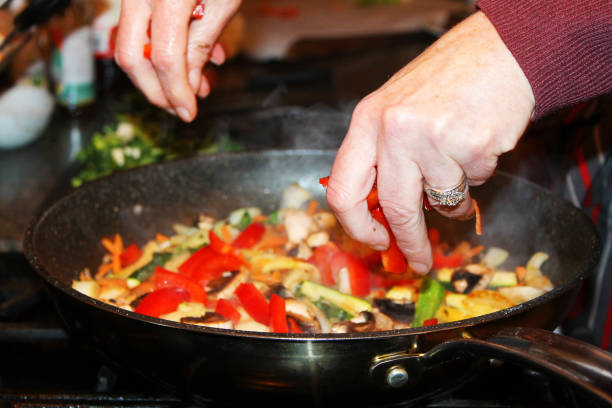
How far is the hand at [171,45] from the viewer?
1242 millimetres

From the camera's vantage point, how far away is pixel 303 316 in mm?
1178

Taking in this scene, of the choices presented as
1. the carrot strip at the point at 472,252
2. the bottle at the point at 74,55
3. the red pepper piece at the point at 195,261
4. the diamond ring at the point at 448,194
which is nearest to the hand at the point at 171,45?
the red pepper piece at the point at 195,261

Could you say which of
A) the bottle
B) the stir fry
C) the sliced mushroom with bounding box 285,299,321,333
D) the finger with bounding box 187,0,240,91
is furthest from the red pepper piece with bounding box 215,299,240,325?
the bottle

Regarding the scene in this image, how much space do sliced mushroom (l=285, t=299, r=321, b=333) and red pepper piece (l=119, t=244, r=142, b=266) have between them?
22.1 inches

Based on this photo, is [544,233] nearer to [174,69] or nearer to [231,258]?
[231,258]

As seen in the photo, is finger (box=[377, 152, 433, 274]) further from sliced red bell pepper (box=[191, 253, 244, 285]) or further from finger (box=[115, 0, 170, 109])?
finger (box=[115, 0, 170, 109])

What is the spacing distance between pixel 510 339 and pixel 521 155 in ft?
3.86

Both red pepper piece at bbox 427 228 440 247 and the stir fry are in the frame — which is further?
red pepper piece at bbox 427 228 440 247

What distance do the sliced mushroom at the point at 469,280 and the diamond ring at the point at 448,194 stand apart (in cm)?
52

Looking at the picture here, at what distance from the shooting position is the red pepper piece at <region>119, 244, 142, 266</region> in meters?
1.58

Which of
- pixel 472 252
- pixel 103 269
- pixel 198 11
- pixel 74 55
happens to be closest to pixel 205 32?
pixel 198 11

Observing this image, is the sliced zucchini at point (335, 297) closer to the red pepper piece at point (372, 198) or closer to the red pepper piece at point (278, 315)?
the red pepper piece at point (278, 315)

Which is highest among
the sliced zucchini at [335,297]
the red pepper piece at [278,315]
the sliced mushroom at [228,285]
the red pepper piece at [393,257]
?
the red pepper piece at [393,257]

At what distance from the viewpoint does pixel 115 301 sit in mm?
1332
